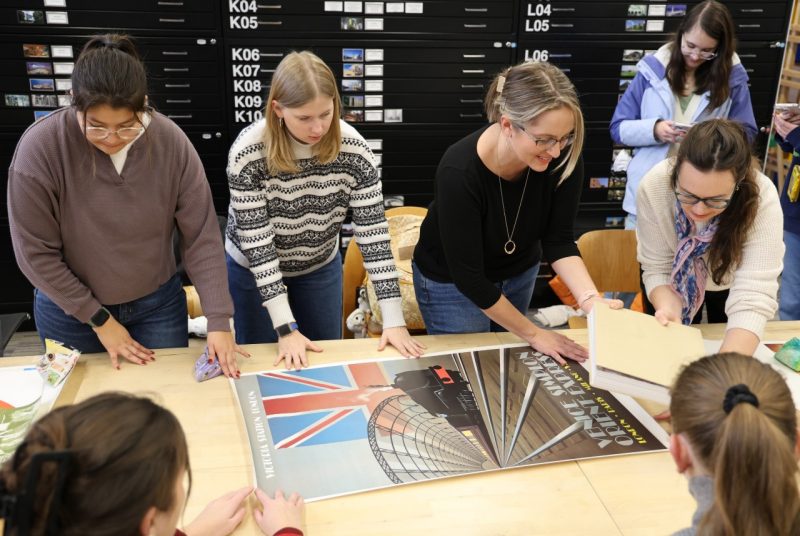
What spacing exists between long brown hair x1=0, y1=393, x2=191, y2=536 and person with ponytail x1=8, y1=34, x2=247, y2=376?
0.72 m

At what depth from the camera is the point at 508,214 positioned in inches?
67.8

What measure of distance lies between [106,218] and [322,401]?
0.61 metres

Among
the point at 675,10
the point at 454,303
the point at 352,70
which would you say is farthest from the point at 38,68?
the point at 675,10

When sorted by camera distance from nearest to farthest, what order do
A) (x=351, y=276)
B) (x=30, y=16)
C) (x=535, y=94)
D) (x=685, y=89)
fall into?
(x=535, y=94), (x=351, y=276), (x=685, y=89), (x=30, y=16)

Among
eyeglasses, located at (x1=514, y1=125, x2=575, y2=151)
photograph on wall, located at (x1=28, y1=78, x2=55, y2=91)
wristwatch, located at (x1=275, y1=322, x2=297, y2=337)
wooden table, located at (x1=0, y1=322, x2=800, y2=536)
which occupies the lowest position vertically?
wooden table, located at (x1=0, y1=322, x2=800, y2=536)

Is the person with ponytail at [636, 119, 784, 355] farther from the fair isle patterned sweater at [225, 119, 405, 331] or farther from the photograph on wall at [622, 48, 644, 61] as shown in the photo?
A: the photograph on wall at [622, 48, 644, 61]

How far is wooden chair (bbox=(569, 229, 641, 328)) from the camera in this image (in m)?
2.32

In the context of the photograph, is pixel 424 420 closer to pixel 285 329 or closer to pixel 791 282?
pixel 285 329

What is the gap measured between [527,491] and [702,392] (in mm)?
442

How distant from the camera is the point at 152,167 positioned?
1577mm

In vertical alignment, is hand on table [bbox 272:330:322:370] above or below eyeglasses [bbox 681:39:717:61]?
below

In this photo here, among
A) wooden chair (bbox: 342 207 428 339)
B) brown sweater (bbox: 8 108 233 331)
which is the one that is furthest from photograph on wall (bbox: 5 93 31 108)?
brown sweater (bbox: 8 108 233 331)

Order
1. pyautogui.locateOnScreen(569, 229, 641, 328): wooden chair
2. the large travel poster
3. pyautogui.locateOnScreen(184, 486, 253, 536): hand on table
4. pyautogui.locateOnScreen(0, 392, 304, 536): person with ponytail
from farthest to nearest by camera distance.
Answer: pyautogui.locateOnScreen(569, 229, 641, 328): wooden chair
the large travel poster
pyautogui.locateOnScreen(184, 486, 253, 536): hand on table
pyautogui.locateOnScreen(0, 392, 304, 536): person with ponytail

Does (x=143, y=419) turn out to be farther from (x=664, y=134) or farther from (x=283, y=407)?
(x=664, y=134)
